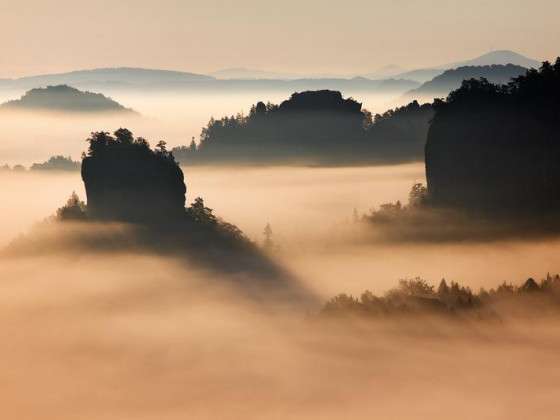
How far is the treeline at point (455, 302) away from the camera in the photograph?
253 feet

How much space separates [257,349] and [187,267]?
22942 millimetres

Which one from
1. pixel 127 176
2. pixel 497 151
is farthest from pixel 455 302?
pixel 497 151

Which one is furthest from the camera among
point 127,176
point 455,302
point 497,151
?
point 497,151

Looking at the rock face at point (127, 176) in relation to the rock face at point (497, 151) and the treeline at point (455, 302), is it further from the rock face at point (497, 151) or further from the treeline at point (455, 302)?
the rock face at point (497, 151)

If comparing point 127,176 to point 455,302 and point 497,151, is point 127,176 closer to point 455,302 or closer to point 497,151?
point 455,302

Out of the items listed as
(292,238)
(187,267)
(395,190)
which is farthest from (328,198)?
(187,267)

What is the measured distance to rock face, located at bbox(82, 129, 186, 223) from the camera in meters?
98.4

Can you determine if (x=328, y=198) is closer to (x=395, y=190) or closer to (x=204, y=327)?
(x=395, y=190)

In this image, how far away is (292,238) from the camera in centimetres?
12975

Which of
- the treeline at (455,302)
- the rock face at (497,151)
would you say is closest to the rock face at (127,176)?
the treeline at (455,302)

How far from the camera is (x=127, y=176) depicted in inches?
3875

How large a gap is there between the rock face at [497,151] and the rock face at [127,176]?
3562 centimetres

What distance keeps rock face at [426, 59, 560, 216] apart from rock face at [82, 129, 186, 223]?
35.6 m

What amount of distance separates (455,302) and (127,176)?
39.8 metres
